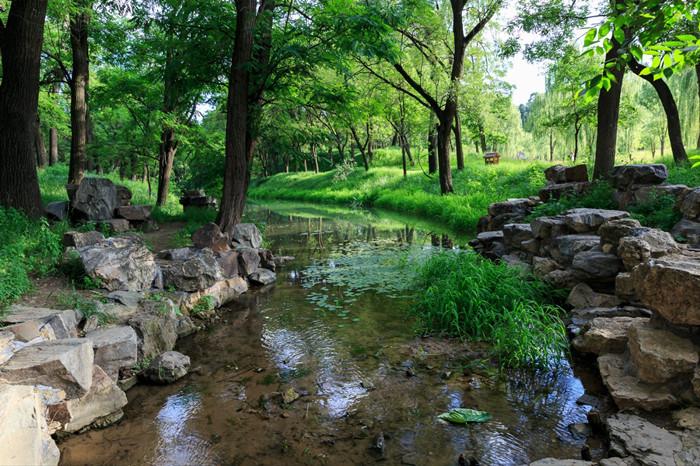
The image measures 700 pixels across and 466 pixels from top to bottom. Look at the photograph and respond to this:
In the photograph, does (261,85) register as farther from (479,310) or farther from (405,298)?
(479,310)

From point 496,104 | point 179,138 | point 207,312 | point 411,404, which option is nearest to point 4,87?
point 207,312

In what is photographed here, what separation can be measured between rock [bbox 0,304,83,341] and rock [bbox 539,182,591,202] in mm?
10564

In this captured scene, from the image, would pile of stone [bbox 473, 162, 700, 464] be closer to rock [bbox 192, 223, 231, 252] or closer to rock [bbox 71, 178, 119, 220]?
rock [bbox 192, 223, 231, 252]

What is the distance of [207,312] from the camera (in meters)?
7.74

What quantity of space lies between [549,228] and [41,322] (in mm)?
8239

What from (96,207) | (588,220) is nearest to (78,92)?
(96,207)

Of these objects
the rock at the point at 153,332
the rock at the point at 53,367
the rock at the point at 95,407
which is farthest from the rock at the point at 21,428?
the rock at the point at 153,332

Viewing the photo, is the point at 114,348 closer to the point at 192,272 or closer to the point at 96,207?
the point at 192,272

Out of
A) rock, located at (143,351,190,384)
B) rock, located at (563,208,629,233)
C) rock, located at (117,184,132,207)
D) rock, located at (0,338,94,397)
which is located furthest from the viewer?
rock, located at (117,184,132,207)

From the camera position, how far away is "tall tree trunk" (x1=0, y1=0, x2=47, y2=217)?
848 centimetres

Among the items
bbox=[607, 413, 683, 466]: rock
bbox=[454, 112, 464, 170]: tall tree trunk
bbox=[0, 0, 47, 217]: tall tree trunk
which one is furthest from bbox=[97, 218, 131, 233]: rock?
bbox=[454, 112, 464, 170]: tall tree trunk

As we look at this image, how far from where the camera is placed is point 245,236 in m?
11.4

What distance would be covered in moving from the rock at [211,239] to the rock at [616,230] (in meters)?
7.16

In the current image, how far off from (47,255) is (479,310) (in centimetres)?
673
